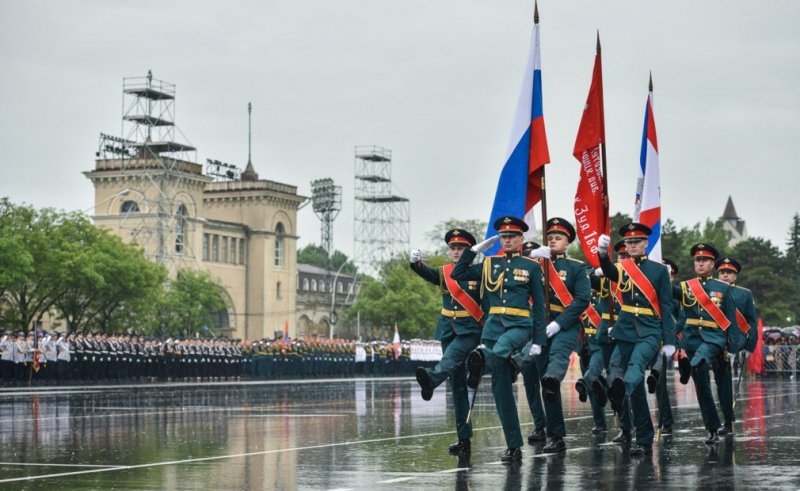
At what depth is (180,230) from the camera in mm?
85938

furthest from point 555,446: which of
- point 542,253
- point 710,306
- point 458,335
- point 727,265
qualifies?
point 727,265

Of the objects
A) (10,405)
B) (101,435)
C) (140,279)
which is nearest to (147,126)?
(140,279)

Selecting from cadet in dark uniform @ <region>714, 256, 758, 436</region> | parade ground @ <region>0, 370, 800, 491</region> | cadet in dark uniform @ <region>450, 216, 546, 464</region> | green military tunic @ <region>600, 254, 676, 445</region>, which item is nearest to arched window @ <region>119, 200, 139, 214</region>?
parade ground @ <region>0, 370, 800, 491</region>

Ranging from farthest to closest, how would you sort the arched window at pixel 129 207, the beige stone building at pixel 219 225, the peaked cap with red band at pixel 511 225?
the arched window at pixel 129 207
the beige stone building at pixel 219 225
the peaked cap with red band at pixel 511 225

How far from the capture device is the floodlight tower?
354 ft

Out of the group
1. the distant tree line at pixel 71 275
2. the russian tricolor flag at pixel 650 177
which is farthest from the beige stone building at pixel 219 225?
the russian tricolor flag at pixel 650 177

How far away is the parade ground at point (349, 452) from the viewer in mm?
10461

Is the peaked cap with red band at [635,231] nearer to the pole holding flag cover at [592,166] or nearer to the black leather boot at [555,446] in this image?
the pole holding flag cover at [592,166]

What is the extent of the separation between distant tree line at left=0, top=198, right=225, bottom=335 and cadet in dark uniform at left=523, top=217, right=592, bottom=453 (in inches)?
1723

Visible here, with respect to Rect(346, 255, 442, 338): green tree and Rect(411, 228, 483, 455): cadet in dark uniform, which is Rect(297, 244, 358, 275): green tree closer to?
Rect(346, 255, 442, 338): green tree

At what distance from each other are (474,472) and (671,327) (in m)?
3.06

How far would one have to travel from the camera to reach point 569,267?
1285 cm

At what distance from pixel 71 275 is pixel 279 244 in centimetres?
4165

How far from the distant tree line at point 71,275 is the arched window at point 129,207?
63.3ft
